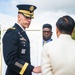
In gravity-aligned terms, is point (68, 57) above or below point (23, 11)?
below

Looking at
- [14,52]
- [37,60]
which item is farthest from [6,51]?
[37,60]

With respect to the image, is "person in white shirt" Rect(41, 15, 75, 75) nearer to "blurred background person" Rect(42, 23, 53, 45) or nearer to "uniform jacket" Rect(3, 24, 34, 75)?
"uniform jacket" Rect(3, 24, 34, 75)

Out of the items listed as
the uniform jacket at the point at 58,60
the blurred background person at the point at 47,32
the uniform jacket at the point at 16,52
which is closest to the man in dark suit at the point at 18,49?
the uniform jacket at the point at 16,52

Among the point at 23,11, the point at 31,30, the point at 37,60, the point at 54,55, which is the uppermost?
the point at 23,11

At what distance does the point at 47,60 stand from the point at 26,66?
1.90 ft

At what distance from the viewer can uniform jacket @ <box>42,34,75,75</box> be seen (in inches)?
90.1

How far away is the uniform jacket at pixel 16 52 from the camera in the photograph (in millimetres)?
2740

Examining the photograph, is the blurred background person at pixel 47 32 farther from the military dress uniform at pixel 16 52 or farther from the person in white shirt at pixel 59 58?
Result: the person in white shirt at pixel 59 58

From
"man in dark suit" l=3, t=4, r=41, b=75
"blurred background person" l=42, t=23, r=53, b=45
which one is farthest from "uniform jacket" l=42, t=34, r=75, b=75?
"blurred background person" l=42, t=23, r=53, b=45

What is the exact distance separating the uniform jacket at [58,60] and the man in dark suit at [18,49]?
0.36 m

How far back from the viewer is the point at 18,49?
2.85 meters

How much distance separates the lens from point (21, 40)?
2.89 m

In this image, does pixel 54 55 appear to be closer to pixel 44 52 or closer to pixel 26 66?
pixel 44 52

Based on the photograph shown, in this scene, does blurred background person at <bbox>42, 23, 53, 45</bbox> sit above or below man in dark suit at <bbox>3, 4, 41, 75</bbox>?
below
